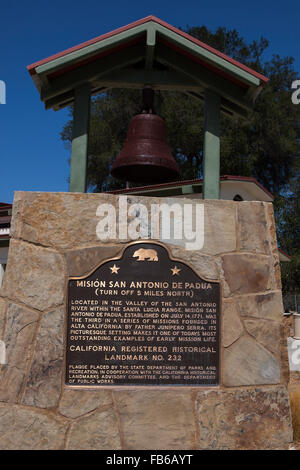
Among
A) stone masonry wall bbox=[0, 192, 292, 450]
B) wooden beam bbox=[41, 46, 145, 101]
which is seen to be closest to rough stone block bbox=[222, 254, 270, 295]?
stone masonry wall bbox=[0, 192, 292, 450]

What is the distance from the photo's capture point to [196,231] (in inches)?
174

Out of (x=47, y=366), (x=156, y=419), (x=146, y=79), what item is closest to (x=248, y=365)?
(x=156, y=419)

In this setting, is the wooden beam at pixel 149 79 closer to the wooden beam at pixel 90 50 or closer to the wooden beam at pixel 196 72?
the wooden beam at pixel 196 72

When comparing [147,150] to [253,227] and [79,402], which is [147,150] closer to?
[253,227]

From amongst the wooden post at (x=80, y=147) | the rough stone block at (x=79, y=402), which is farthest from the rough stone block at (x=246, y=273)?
the wooden post at (x=80, y=147)

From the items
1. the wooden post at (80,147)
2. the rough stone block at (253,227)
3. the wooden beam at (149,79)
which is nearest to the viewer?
the rough stone block at (253,227)

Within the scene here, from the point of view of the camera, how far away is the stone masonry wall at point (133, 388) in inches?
159

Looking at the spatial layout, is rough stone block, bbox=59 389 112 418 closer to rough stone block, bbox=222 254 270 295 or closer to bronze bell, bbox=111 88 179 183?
rough stone block, bbox=222 254 270 295

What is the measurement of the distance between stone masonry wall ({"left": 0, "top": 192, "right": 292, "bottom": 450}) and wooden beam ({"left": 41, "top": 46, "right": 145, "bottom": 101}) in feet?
4.67

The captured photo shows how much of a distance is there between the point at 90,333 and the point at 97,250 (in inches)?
30.7

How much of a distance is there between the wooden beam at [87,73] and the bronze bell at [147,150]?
1.44 feet

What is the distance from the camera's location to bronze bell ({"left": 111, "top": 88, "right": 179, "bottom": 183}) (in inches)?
198

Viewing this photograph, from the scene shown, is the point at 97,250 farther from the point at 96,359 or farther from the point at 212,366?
the point at 212,366

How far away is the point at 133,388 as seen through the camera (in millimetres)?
4113
